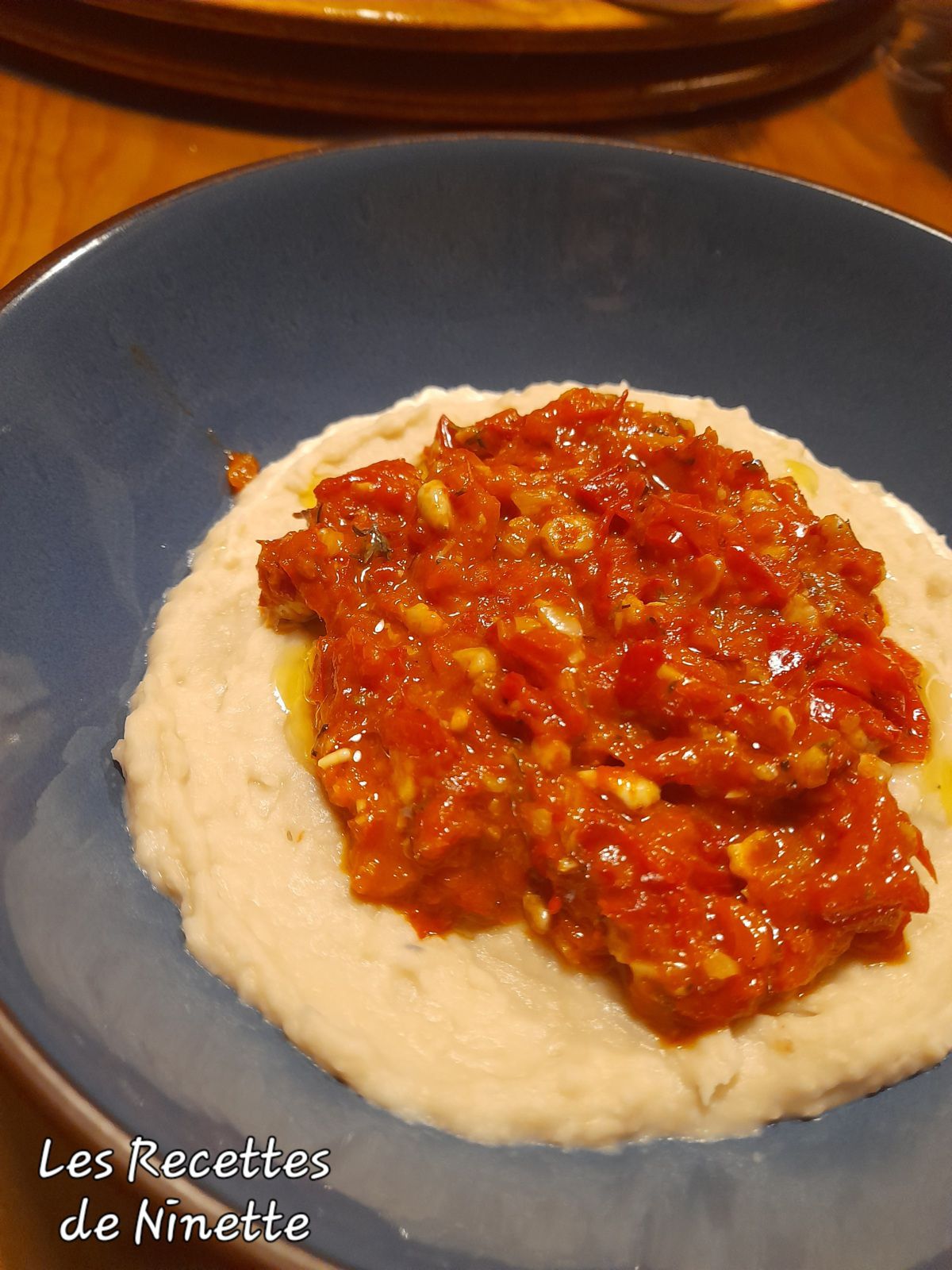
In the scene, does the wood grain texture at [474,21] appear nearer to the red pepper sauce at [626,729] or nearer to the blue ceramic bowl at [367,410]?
the blue ceramic bowl at [367,410]

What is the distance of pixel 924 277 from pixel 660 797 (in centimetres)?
252

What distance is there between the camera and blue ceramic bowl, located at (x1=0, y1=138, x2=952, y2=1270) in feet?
6.36

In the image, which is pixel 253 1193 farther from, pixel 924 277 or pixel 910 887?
pixel 924 277

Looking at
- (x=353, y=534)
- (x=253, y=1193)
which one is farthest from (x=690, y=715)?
(x=253, y=1193)

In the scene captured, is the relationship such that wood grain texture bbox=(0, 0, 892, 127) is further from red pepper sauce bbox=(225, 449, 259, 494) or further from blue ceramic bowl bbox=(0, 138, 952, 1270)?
red pepper sauce bbox=(225, 449, 259, 494)

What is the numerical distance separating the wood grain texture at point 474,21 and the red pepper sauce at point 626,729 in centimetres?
306

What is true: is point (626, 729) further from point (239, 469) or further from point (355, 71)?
point (355, 71)

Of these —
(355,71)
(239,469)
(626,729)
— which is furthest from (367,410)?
(355,71)

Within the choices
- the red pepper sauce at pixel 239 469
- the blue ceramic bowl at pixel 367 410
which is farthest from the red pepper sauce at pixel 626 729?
the red pepper sauce at pixel 239 469

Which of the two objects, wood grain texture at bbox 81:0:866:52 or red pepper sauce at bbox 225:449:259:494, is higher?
wood grain texture at bbox 81:0:866:52

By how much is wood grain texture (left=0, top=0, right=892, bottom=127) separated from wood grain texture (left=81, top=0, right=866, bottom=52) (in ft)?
0.32

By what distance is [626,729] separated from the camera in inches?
92.2

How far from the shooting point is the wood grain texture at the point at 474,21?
445cm

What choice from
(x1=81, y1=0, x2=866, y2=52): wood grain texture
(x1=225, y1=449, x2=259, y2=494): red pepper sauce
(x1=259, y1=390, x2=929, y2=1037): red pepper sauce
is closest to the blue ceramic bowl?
(x1=225, y1=449, x2=259, y2=494): red pepper sauce
